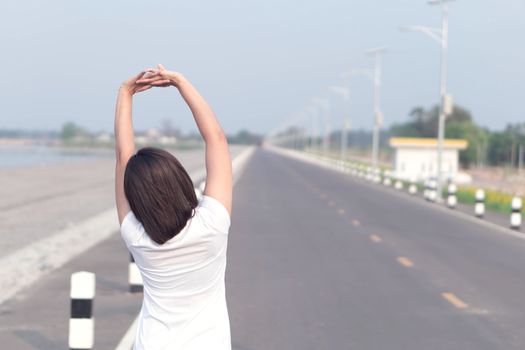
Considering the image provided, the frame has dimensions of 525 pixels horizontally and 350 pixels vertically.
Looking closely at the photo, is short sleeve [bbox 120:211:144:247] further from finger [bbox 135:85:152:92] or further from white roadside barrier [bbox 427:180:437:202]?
white roadside barrier [bbox 427:180:437:202]

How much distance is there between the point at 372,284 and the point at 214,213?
9693 mm

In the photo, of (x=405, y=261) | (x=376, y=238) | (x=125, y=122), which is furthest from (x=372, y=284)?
(x=125, y=122)

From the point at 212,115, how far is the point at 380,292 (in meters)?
8.92

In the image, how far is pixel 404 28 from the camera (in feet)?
141

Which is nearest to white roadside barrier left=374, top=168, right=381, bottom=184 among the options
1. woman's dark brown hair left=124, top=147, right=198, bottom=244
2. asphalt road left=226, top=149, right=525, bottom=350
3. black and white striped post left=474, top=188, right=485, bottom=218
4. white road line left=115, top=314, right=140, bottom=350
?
black and white striped post left=474, top=188, right=485, bottom=218

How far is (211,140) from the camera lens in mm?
3365

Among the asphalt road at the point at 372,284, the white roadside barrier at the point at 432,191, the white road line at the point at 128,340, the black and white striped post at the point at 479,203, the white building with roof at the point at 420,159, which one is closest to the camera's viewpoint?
the white road line at the point at 128,340

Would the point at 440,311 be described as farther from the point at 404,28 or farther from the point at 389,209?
the point at 404,28

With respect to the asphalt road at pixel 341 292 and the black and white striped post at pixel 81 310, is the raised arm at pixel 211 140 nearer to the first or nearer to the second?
the black and white striped post at pixel 81 310

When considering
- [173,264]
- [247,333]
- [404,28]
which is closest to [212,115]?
[173,264]

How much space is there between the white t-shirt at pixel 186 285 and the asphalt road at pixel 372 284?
529 cm

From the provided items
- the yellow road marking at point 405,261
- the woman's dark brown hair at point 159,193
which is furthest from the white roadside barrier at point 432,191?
the woman's dark brown hair at point 159,193

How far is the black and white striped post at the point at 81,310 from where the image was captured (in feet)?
23.1

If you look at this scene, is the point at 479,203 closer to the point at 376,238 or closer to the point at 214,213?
the point at 376,238
